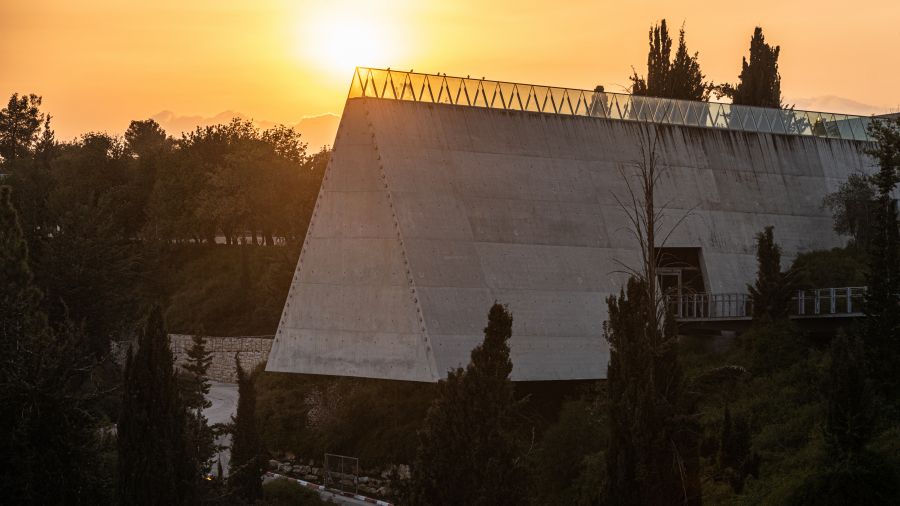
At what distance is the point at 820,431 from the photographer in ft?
122

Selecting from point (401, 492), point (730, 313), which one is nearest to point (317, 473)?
point (730, 313)

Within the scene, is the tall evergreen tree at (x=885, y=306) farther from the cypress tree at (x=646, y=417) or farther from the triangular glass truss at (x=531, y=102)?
the triangular glass truss at (x=531, y=102)

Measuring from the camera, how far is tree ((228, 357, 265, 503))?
137ft

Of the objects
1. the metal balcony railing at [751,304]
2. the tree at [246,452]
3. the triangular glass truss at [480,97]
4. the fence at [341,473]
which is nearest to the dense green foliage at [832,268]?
the metal balcony railing at [751,304]

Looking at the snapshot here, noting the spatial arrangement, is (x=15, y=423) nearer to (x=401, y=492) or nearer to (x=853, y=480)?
(x=401, y=492)

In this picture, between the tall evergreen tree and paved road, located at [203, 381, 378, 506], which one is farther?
paved road, located at [203, 381, 378, 506]

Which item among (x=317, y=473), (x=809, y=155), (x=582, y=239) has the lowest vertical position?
(x=317, y=473)

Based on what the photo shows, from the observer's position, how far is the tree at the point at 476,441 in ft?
95.6

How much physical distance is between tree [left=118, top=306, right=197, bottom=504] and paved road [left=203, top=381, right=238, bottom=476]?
20.6 m

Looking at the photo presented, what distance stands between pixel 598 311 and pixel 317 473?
12719 millimetres

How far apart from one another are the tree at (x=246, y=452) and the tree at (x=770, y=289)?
18477 mm

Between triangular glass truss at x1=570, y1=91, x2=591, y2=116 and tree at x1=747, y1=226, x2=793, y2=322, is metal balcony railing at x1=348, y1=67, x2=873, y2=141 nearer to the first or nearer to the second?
triangular glass truss at x1=570, y1=91, x2=591, y2=116

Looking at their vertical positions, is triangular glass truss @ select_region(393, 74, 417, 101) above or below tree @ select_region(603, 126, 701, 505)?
above

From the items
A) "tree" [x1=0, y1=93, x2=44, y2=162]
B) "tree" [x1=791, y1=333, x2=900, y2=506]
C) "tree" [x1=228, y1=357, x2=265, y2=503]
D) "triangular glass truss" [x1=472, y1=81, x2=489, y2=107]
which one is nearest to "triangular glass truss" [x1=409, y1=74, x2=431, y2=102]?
"triangular glass truss" [x1=472, y1=81, x2=489, y2=107]
